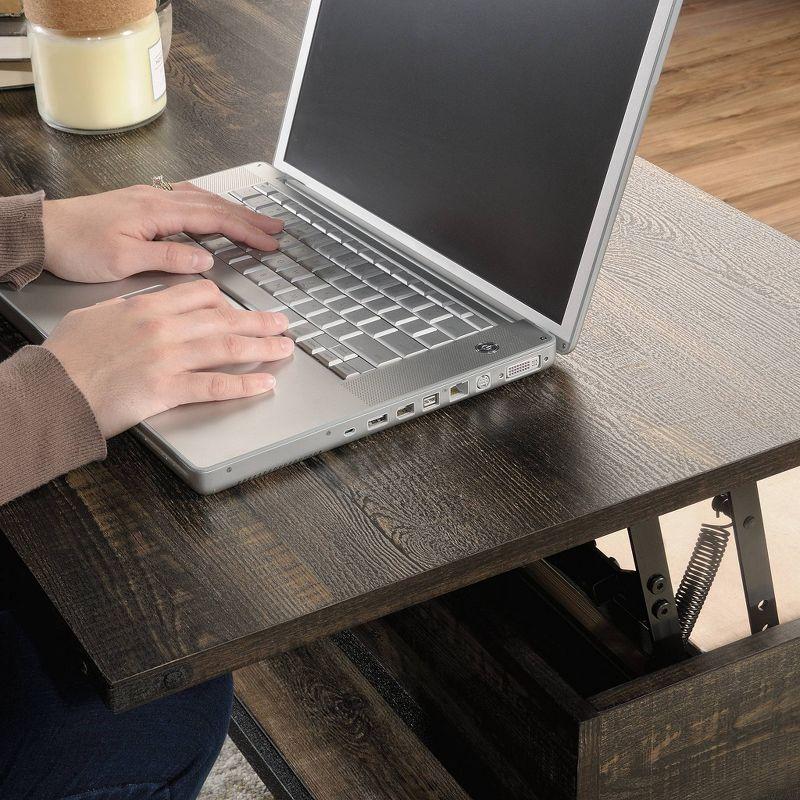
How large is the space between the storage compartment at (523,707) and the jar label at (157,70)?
64 centimetres

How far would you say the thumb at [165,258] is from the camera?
0.97 m

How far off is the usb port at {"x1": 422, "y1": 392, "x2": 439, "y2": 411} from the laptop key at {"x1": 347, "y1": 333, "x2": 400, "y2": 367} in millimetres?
39

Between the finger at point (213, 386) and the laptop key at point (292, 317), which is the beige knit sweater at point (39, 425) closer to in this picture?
the finger at point (213, 386)

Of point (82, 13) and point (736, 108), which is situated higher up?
point (82, 13)

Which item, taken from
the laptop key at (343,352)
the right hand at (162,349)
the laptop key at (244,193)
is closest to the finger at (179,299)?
the right hand at (162,349)

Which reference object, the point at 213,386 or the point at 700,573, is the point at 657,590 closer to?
the point at 700,573

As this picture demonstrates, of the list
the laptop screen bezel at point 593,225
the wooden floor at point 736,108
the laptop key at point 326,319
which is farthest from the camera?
the wooden floor at point 736,108

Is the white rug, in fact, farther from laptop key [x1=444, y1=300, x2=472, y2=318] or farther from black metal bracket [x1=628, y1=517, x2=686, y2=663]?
laptop key [x1=444, y1=300, x2=472, y2=318]

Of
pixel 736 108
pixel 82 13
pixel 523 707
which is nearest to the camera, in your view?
pixel 523 707

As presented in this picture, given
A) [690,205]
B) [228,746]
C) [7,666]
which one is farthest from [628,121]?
[228,746]

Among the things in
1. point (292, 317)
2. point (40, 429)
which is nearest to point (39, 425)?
point (40, 429)

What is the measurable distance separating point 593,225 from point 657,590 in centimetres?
35

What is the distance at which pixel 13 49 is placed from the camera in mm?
1372

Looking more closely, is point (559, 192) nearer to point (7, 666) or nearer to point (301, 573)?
point (301, 573)
